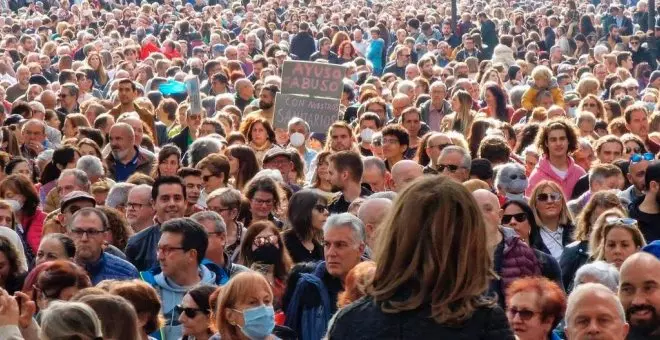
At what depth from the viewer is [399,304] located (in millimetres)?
4746

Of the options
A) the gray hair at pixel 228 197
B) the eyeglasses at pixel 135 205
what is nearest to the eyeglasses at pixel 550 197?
the gray hair at pixel 228 197

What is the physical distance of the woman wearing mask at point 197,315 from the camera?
8070mm

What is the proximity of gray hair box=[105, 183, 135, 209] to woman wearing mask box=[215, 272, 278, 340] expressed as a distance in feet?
13.4

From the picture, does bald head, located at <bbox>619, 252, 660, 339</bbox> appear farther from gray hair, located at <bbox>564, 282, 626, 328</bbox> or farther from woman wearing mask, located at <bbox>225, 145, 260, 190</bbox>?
woman wearing mask, located at <bbox>225, 145, 260, 190</bbox>

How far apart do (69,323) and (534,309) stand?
2.17 metres

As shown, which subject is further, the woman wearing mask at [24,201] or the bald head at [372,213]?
the woman wearing mask at [24,201]

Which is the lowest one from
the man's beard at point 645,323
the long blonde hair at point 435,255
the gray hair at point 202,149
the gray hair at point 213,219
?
the gray hair at point 202,149

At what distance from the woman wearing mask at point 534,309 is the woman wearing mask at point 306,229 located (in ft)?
9.40

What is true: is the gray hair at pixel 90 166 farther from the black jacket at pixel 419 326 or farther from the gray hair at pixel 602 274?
the black jacket at pixel 419 326

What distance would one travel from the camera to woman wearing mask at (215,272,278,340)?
298 inches

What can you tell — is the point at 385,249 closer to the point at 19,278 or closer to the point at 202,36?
the point at 19,278

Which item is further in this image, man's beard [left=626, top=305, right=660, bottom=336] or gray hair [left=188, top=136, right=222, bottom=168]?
gray hair [left=188, top=136, right=222, bottom=168]

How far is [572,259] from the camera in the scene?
10.0 m

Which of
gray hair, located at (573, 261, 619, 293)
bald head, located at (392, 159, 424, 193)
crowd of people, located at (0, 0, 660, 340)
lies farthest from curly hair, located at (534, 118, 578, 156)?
gray hair, located at (573, 261, 619, 293)
